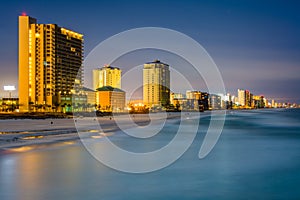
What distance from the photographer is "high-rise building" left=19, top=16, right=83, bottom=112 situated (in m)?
149

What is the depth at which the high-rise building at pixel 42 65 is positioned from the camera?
14875 cm

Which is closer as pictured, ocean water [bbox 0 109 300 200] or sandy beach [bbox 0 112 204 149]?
ocean water [bbox 0 109 300 200]

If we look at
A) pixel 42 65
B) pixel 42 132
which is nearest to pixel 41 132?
pixel 42 132

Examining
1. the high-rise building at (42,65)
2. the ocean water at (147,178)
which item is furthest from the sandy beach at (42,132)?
the high-rise building at (42,65)

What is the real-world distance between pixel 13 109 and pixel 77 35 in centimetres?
5187

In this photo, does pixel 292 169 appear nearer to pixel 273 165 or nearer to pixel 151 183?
pixel 273 165

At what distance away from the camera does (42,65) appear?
153750 mm

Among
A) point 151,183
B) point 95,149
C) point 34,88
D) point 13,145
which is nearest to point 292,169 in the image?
point 151,183

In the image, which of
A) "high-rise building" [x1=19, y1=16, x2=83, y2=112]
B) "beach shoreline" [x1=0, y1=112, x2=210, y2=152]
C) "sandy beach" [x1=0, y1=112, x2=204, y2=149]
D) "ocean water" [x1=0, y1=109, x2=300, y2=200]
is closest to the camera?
"ocean water" [x1=0, y1=109, x2=300, y2=200]

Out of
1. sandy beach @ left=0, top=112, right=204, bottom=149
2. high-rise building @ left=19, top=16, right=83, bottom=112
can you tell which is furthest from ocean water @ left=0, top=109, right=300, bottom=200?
high-rise building @ left=19, top=16, right=83, bottom=112

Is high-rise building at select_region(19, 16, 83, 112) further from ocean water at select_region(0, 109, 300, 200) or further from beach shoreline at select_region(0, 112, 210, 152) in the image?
ocean water at select_region(0, 109, 300, 200)

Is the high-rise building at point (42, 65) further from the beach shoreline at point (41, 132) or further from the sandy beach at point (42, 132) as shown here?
the beach shoreline at point (41, 132)

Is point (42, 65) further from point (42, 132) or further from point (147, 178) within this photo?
point (147, 178)

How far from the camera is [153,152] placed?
2072 cm
